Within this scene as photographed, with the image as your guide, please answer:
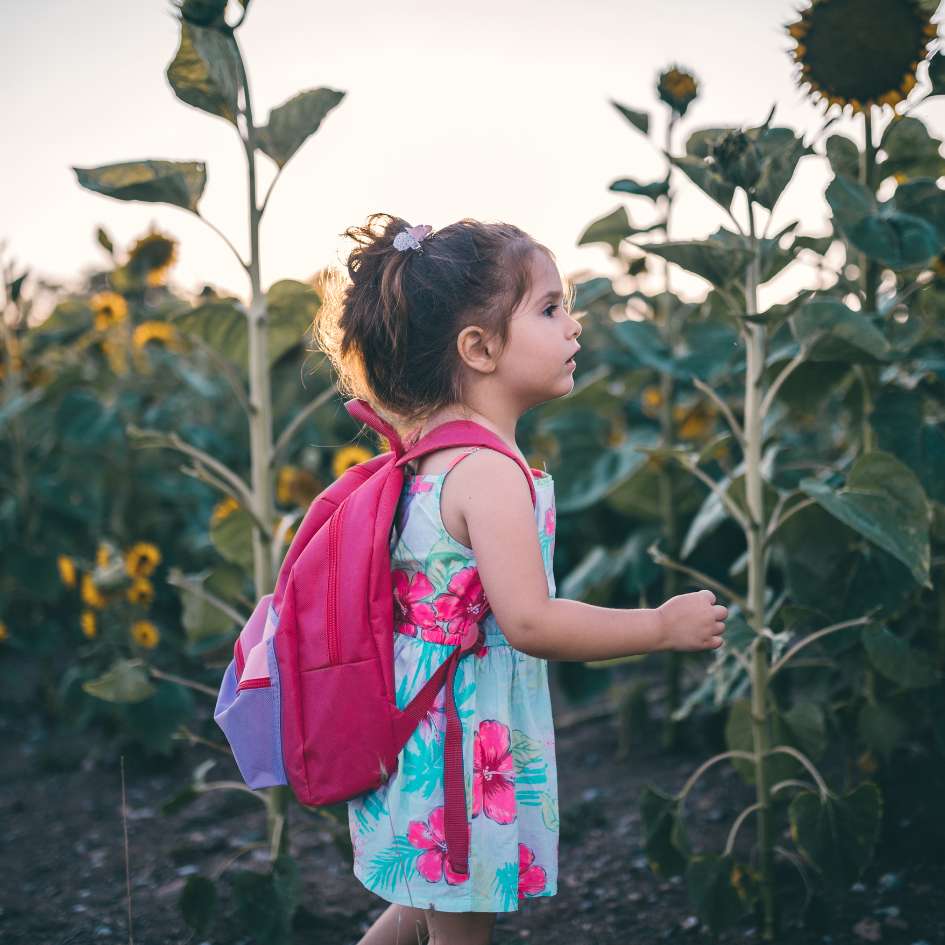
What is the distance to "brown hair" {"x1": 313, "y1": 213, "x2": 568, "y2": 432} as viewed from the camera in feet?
4.78

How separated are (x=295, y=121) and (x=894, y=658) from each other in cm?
132

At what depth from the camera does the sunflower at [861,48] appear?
1.74 metres

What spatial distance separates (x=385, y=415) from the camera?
62.2 inches

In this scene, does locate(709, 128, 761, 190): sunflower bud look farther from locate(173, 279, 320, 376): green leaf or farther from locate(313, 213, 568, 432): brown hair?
locate(173, 279, 320, 376): green leaf

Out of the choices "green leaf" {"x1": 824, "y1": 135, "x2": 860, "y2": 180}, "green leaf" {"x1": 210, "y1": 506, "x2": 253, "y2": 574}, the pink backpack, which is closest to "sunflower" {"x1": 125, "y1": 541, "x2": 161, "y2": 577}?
"green leaf" {"x1": 210, "y1": 506, "x2": 253, "y2": 574}

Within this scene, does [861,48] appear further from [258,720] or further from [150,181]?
[258,720]

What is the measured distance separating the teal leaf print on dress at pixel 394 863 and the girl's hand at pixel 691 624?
428 millimetres

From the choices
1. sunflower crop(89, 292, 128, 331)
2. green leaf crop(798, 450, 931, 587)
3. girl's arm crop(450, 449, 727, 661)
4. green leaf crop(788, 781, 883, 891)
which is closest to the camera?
girl's arm crop(450, 449, 727, 661)

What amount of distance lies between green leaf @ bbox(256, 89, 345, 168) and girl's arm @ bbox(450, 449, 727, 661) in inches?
29.7

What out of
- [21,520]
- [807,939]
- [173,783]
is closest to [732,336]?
[807,939]

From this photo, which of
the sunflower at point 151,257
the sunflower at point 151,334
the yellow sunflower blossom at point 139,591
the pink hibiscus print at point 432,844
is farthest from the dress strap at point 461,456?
the sunflower at point 151,334

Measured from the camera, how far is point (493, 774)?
4.65 feet

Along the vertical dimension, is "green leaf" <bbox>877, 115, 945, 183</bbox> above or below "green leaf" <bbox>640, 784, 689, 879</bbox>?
above

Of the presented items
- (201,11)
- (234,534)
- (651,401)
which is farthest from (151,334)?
(201,11)
